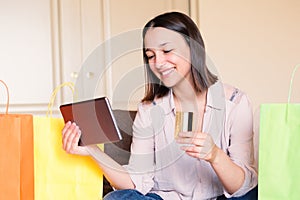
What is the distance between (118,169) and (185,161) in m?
0.18

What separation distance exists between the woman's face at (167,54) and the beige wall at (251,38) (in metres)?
0.87

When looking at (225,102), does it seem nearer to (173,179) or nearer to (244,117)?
(244,117)

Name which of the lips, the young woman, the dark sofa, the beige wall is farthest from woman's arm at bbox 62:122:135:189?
the beige wall

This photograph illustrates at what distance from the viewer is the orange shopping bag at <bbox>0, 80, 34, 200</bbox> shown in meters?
1.02

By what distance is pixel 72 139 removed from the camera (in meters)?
1.03

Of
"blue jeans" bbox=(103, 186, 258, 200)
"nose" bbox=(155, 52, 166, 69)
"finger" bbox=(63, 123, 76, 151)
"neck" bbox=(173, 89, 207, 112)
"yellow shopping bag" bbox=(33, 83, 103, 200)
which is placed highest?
"nose" bbox=(155, 52, 166, 69)

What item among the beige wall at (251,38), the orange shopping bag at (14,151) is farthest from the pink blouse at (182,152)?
the beige wall at (251,38)

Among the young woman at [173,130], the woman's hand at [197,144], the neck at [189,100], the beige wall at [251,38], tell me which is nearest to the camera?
the woman's hand at [197,144]

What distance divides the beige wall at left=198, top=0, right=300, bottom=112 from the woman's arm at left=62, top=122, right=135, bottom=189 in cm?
98

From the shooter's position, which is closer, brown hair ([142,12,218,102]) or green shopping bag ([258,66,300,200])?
green shopping bag ([258,66,300,200])

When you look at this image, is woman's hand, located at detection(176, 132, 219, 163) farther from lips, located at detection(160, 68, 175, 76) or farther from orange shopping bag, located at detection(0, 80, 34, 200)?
orange shopping bag, located at detection(0, 80, 34, 200)

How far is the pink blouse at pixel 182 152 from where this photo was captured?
3.57 feet

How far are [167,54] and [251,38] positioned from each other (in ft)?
3.26

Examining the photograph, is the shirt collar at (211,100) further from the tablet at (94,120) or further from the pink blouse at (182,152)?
the tablet at (94,120)
